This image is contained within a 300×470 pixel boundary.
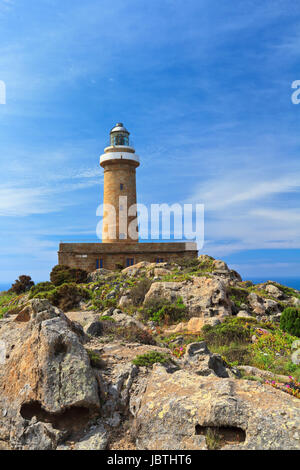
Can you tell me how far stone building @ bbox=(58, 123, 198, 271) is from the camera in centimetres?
3189

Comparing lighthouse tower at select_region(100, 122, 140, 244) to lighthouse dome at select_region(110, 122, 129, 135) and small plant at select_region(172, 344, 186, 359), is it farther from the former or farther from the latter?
small plant at select_region(172, 344, 186, 359)

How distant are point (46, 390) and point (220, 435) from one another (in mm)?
2864

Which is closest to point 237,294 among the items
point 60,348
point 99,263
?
point 60,348

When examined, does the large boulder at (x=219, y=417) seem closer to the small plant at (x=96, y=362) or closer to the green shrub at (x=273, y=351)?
the small plant at (x=96, y=362)

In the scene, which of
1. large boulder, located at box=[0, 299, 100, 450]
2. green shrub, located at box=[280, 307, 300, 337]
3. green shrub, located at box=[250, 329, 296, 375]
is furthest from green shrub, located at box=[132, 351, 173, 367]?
green shrub, located at box=[280, 307, 300, 337]

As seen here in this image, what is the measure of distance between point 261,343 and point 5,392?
29.1ft

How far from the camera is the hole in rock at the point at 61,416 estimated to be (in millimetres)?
5852

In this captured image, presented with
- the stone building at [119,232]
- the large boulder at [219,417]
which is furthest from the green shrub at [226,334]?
the stone building at [119,232]

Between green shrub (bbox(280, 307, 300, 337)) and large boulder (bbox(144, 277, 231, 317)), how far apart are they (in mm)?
2357

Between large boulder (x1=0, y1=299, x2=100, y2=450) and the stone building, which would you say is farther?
the stone building

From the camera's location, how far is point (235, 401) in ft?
18.1

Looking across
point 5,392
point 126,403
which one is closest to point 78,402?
point 126,403

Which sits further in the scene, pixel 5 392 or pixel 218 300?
pixel 218 300
